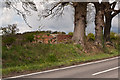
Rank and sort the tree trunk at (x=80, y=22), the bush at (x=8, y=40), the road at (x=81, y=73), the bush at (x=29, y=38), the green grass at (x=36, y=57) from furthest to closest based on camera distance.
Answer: the tree trunk at (x=80, y=22) → the bush at (x=29, y=38) → the bush at (x=8, y=40) → the green grass at (x=36, y=57) → the road at (x=81, y=73)

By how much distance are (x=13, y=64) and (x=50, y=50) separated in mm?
4119

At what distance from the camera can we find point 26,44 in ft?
46.7

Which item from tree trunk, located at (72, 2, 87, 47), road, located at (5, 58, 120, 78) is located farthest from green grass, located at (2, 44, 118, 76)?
tree trunk, located at (72, 2, 87, 47)

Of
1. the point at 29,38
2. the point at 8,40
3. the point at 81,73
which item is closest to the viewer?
the point at 81,73

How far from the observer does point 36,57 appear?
13055 mm

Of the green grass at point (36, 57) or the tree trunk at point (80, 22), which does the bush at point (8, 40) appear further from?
the tree trunk at point (80, 22)

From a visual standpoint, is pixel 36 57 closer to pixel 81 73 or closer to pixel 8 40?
pixel 8 40

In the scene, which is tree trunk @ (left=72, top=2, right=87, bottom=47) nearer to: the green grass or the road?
the green grass

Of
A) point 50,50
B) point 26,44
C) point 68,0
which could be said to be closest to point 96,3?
point 68,0

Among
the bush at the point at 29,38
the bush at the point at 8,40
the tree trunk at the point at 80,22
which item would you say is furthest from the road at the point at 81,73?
the tree trunk at the point at 80,22

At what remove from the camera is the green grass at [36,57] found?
1056 centimetres

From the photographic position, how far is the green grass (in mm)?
10562

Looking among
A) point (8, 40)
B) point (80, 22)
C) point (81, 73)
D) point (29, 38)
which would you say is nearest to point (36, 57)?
point (29, 38)

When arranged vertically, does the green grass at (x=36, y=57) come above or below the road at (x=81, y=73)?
above
